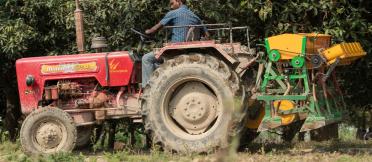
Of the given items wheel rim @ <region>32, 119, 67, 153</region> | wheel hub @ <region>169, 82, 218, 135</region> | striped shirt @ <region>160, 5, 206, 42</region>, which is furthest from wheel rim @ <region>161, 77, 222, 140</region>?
wheel rim @ <region>32, 119, 67, 153</region>

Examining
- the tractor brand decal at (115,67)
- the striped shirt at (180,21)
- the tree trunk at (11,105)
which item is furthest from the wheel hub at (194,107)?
the tree trunk at (11,105)

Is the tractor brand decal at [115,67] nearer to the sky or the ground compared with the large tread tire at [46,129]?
nearer to the sky

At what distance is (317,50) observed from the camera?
799cm

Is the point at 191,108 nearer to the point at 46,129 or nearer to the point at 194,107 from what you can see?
the point at 194,107

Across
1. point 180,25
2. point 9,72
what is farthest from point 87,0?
point 180,25

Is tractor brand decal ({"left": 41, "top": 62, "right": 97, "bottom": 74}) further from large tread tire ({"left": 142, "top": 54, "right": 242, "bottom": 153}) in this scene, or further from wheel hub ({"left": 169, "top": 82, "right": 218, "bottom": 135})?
wheel hub ({"left": 169, "top": 82, "right": 218, "bottom": 135})

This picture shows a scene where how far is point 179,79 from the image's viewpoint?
24.6ft

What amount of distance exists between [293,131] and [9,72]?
5871 mm

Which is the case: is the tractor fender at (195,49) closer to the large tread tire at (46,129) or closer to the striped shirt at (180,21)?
the striped shirt at (180,21)

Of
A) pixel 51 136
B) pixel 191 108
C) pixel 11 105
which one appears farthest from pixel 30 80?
pixel 11 105

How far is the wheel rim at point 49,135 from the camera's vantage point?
797 centimetres

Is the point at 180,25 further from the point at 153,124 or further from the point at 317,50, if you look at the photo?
the point at 317,50

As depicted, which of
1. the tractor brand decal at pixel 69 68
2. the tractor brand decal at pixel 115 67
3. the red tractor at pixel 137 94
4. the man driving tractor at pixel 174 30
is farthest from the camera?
the tractor brand decal at pixel 69 68

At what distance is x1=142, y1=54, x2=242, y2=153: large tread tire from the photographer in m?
7.25
